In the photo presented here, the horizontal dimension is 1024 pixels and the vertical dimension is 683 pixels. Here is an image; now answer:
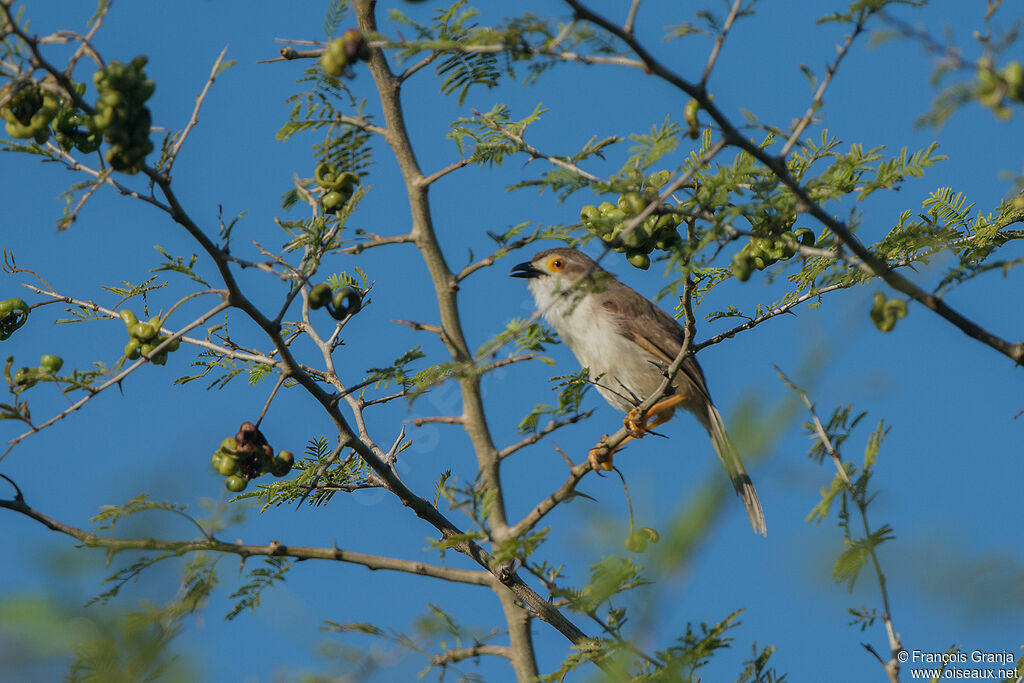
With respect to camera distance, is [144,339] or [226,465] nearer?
[144,339]

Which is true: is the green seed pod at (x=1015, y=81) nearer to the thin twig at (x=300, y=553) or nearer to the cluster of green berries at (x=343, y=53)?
the cluster of green berries at (x=343, y=53)

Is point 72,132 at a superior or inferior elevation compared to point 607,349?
inferior

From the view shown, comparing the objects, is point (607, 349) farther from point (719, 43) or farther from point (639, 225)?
point (719, 43)

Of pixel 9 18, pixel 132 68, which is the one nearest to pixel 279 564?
pixel 132 68

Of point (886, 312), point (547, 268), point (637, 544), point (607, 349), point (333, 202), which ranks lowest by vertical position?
point (637, 544)

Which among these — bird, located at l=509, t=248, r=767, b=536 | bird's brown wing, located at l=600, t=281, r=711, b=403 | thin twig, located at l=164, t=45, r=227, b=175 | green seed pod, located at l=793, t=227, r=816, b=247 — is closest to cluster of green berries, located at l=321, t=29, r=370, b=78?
thin twig, located at l=164, t=45, r=227, b=175

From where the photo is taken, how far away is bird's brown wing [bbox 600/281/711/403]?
7.64 metres

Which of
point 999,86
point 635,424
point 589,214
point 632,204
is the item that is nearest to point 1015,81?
point 999,86

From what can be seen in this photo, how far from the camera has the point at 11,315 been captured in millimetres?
4020

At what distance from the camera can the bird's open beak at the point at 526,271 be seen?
802cm

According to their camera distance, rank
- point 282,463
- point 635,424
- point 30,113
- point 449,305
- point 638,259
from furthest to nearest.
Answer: point 635,424 → point 449,305 → point 638,259 → point 282,463 → point 30,113

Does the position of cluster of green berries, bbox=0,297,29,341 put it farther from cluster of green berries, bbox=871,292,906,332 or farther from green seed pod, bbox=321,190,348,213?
cluster of green berries, bbox=871,292,906,332

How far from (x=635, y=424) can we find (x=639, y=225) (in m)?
2.10

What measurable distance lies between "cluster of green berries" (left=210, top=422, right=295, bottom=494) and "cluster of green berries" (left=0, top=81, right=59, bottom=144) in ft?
4.45
